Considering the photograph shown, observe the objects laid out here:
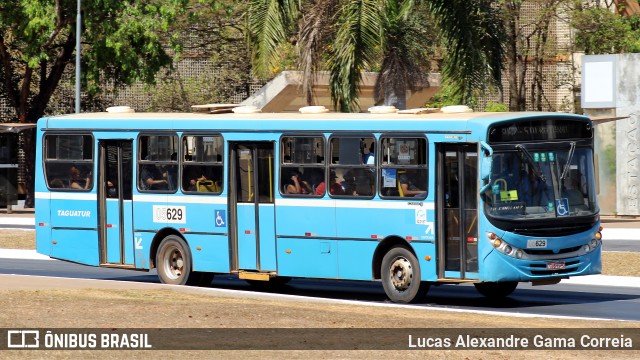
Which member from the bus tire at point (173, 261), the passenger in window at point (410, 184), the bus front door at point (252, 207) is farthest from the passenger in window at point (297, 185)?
the bus tire at point (173, 261)

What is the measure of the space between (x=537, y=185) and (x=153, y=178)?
7020 mm

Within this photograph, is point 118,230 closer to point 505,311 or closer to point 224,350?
point 505,311

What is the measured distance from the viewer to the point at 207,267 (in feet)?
71.8

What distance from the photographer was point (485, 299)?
68.0 ft

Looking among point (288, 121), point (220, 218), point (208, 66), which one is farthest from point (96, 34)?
point (288, 121)

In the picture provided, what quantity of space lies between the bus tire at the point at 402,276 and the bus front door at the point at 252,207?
217 centimetres

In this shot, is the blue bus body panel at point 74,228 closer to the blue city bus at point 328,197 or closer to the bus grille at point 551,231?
the blue city bus at point 328,197

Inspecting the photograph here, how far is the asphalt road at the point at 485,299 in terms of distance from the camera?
745 inches

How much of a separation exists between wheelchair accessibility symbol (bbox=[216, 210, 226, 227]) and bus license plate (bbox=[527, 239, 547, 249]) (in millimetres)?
5391

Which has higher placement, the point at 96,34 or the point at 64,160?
the point at 96,34

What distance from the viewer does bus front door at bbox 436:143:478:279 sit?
19.0 m

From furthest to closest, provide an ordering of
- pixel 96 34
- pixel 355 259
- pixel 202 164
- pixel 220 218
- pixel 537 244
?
pixel 96 34, pixel 202 164, pixel 220 218, pixel 355 259, pixel 537 244

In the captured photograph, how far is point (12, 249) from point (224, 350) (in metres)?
19.7

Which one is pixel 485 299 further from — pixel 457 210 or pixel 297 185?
pixel 297 185
